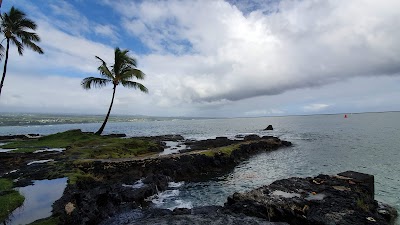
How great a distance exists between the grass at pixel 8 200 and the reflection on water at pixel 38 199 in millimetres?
260

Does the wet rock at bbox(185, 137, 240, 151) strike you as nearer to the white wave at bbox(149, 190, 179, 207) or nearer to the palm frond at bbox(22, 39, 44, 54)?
the white wave at bbox(149, 190, 179, 207)

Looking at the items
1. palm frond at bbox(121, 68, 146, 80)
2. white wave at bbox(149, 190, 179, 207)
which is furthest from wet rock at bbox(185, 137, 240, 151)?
white wave at bbox(149, 190, 179, 207)

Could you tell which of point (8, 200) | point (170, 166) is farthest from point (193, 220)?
point (170, 166)

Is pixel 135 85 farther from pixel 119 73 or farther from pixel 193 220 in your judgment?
pixel 193 220

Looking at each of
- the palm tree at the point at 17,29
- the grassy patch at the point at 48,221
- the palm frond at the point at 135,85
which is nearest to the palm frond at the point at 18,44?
the palm tree at the point at 17,29

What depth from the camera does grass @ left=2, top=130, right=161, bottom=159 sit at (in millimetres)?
30109

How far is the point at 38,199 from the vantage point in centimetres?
1552

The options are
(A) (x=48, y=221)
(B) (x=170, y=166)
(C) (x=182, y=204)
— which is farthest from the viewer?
(B) (x=170, y=166)

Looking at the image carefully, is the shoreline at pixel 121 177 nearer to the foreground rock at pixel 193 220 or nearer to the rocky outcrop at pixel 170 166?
the rocky outcrop at pixel 170 166

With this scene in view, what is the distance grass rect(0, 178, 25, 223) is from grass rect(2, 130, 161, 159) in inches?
443

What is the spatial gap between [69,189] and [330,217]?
1535 cm

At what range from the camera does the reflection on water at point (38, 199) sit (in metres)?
12.7

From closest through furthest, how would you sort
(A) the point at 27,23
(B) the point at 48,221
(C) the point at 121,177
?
(B) the point at 48,221 → (C) the point at 121,177 → (A) the point at 27,23

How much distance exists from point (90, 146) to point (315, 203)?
2865 cm
